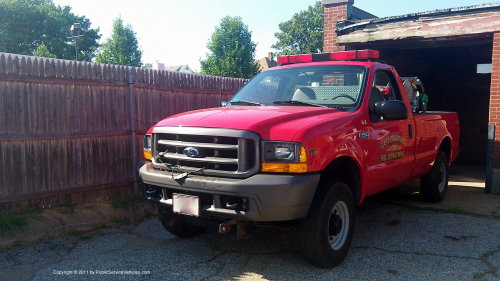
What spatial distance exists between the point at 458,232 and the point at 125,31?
35553 millimetres

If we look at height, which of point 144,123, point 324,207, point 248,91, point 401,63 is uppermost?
point 401,63

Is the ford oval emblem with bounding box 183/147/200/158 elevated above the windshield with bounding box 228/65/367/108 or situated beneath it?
situated beneath

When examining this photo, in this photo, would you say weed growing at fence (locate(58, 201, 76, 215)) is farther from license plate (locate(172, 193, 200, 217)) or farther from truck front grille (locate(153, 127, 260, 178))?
license plate (locate(172, 193, 200, 217))

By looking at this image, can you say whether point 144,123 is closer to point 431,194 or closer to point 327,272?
point 327,272

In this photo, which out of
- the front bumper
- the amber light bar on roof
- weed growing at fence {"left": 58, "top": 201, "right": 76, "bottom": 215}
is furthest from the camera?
weed growing at fence {"left": 58, "top": 201, "right": 76, "bottom": 215}

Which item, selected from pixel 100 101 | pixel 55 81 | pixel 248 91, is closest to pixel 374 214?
pixel 248 91

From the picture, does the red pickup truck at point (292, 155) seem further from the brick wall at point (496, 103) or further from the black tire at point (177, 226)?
the brick wall at point (496, 103)

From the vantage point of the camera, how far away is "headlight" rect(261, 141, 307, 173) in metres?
3.74

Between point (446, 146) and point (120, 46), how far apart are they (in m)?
33.3

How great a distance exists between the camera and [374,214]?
644 centimetres

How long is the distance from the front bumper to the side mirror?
1.37 metres

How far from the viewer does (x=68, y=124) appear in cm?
603

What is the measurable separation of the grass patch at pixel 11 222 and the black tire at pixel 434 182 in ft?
18.7

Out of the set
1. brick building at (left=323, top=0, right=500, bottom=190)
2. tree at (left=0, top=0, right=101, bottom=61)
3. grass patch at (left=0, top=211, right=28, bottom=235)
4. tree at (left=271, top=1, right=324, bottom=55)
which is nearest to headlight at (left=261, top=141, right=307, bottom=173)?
grass patch at (left=0, top=211, right=28, bottom=235)
